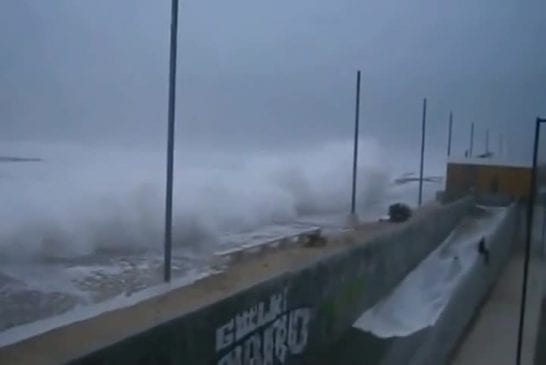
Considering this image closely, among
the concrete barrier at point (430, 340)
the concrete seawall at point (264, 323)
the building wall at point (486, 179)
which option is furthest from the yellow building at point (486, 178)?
the concrete seawall at point (264, 323)

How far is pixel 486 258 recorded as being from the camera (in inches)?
A: 316

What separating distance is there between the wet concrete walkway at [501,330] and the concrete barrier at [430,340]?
107 mm

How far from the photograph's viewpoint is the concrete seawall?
2150 mm

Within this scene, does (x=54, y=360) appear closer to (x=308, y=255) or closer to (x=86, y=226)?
(x=308, y=255)

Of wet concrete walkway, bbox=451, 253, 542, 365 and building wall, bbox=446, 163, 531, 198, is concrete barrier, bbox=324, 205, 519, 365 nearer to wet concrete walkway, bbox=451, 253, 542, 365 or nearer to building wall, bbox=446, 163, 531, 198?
wet concrete walkway, bbox=451, 253, 542, 365

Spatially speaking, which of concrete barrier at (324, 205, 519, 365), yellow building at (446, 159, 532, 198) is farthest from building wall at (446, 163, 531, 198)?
concrete barrier at (324, 205, 519, 365)

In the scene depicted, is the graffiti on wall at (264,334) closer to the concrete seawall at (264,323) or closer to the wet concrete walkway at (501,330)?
the concrete seawall at (264,323)

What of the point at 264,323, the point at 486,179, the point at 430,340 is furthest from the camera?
the point at 486,179

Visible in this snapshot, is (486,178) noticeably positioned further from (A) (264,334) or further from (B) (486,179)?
(A) (264,334)

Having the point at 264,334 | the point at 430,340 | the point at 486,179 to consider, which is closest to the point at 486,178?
the point at 486,179

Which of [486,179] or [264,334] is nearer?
[264,334]

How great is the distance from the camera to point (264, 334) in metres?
3.17

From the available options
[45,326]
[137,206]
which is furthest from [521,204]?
[45,326]

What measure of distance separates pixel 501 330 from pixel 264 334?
166 inches
